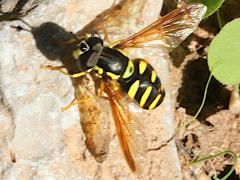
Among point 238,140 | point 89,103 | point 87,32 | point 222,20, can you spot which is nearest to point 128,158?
point 89,103

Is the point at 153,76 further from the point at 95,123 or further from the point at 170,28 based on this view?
the point at 95,123

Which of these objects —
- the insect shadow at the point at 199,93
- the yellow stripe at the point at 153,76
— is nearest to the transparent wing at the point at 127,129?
the yellow stripe at the point at 153,76

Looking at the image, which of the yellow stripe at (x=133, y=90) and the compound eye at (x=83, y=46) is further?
the yellow stripe at (x=133, y=90)

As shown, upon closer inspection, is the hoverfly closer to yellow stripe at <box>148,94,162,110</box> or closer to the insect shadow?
yellow stripe at <box>148,94,162,110</box>

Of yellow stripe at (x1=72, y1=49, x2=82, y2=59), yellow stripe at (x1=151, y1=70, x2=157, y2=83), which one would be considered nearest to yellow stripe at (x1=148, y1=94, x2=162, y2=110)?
yellow stripe at (x1=151, y1=70, x2=157, y2=83)

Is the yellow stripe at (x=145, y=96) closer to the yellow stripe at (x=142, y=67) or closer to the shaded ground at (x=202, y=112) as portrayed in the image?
the yellow stripe at (x=142, y=67)

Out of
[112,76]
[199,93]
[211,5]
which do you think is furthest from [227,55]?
[112,76]
